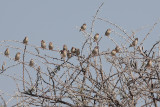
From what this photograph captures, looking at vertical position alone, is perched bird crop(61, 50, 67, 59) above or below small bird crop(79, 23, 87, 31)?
below

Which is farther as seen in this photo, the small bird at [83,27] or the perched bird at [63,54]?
the small bird at [83,27]

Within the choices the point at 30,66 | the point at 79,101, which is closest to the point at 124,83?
the point at 79,101

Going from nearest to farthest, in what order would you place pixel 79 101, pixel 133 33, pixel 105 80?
pixel 105 80
pixel 79 101
pixel 133 33

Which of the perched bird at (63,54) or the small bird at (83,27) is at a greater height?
the small bird at (83,27)

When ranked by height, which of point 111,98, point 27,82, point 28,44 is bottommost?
point 111,98

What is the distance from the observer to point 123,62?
2670 millimetres

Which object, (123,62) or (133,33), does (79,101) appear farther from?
(133,33)

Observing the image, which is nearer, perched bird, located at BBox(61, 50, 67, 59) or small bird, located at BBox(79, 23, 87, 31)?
perched bird, located at BBox(61, 50, 67, 59)

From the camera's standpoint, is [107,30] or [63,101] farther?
[107,30]

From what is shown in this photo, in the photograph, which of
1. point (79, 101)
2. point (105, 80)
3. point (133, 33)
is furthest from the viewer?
point (133, 33)

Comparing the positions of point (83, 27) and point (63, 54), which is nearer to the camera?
point (63, 54)

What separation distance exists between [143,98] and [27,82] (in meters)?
0.94

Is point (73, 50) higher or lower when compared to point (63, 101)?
higher

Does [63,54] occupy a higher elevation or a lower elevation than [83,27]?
lower
